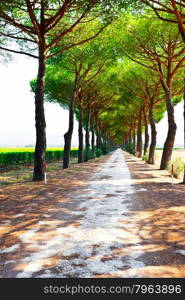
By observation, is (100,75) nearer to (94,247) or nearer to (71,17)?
(71,17)

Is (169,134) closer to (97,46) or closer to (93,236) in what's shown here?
(97,46)

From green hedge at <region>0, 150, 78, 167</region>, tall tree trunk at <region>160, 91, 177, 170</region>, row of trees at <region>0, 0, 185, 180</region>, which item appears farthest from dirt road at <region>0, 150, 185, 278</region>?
green hedge at <region>0, 150, 78, 167</region>

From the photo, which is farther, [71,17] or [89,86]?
[89,86]

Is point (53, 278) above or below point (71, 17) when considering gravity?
below

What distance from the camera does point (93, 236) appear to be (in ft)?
21.1

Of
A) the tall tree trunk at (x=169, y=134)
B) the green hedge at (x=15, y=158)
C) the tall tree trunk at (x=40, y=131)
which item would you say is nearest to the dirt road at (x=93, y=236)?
the tall tree trunk at (x=40, y=131)

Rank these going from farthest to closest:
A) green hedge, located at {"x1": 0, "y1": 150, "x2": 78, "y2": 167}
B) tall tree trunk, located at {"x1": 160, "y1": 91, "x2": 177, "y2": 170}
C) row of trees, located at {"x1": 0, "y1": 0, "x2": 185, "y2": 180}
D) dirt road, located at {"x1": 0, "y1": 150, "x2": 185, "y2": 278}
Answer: green hedge, located at {"x1": 0, "y1": 150, "x2": 78, "y2": 167}
tall tree trunk, located at {"x1": 160, "y1": 91, "x2": 177, "y2": 170}
row of trees, located at {"x1": 0, "y1": 0, "x2": 185, "y2": 180}
dirt road, located at {"x1": 0, "y1": 150, "x2": 185, "y2": 278}

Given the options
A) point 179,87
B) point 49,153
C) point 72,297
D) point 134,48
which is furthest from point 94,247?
point 49,153

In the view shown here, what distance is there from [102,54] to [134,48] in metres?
2.56

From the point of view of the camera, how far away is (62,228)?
23.0 ft

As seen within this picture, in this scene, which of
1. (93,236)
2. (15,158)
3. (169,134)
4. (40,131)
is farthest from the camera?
(15,158)

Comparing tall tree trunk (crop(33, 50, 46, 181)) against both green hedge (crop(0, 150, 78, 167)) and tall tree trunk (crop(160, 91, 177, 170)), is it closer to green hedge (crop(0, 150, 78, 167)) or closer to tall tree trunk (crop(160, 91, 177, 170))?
tall tree trunk (crop(160, 91, 177, 170))

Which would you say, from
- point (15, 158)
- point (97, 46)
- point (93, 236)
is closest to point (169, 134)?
point (97, 46)

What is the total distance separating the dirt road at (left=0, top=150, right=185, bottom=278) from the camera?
188 inches
